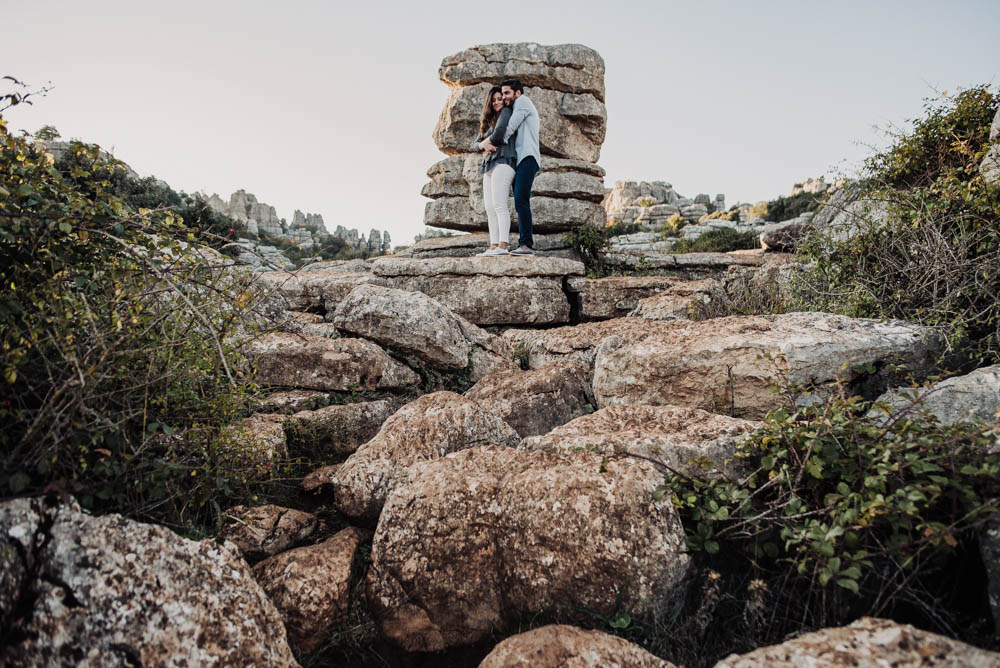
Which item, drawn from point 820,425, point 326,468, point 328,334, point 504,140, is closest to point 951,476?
point 820,425

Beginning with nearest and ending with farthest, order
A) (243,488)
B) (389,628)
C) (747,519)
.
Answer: (747,519) → (389,628) → (243,488)

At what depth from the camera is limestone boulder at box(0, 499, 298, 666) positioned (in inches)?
75.2

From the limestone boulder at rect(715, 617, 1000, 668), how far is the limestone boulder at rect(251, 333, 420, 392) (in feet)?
13.0

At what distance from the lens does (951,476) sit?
8.02 feet

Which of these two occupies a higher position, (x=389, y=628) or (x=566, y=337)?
(x=566, y=337)

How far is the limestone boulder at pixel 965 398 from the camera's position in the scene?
10.5 feet

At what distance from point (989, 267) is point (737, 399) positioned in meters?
2.39

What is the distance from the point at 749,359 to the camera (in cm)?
400

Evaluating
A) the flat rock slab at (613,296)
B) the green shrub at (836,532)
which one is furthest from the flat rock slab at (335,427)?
the flat rock slab at (613,296)

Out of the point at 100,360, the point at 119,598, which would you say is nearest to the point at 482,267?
the point at 100,360

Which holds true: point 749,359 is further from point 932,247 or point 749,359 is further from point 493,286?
point 493,286

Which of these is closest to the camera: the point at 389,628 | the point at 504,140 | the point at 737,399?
the point at 389,628

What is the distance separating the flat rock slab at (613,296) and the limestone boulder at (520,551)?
503 centimetres

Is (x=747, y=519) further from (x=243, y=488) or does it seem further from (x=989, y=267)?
(x=989, y=267)
